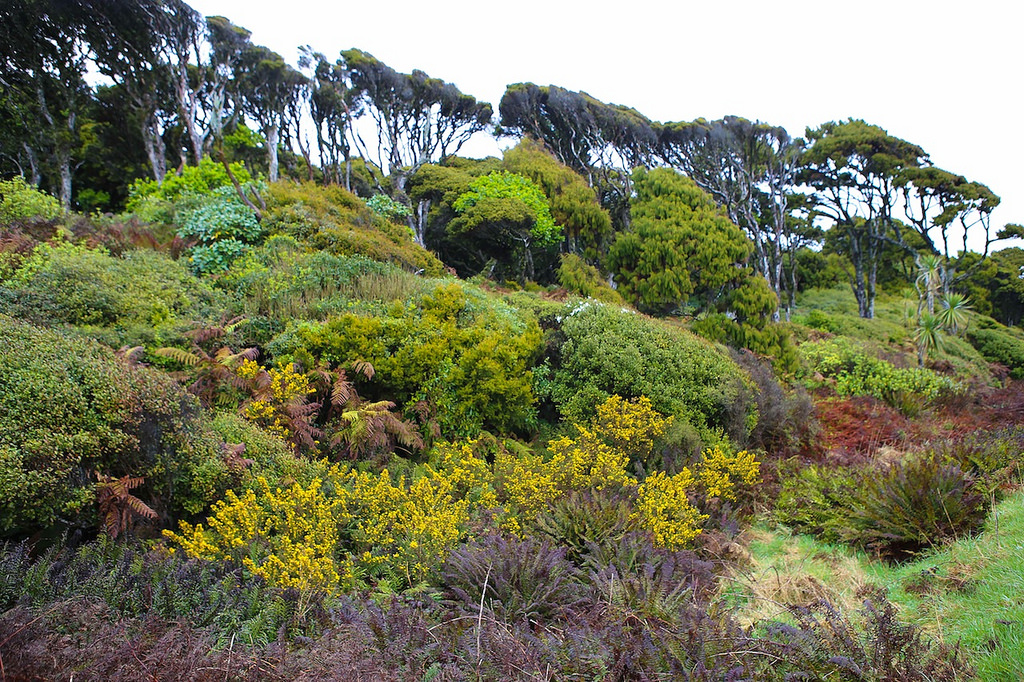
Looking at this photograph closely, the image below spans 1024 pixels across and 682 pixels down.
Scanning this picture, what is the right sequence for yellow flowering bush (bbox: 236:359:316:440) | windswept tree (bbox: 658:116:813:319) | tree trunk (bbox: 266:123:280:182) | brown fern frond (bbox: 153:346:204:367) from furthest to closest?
windswept tree (bbox: 658:116:813:319) → tree trunk (bbox: 266:123:280:182) → brown fern frond (bbox: 153:346:204:367) → yellow flowering bush (bbox: 236:359:316:440)

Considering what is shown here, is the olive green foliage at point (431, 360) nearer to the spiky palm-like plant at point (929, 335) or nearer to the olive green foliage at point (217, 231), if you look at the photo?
the olive green foliage at point (217, 231)

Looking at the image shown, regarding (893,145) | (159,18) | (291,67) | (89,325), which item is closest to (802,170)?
(893,145)

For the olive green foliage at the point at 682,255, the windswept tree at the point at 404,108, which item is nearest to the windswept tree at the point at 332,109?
the windswept tree at the point at 404,108

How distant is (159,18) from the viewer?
19.8 meters

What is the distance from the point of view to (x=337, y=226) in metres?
9.82

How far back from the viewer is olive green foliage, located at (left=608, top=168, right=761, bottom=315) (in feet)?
45.4

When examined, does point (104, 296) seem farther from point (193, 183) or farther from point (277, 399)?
point (193, 183)

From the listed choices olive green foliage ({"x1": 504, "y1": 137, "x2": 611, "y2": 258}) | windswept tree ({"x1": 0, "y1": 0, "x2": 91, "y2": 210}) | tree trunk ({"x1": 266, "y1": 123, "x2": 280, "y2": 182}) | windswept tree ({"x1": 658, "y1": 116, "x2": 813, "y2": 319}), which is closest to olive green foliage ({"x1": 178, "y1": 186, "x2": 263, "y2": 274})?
olive green foliage ({"x1": 504, "y1": 137, "x2": 611, "y2": 258})

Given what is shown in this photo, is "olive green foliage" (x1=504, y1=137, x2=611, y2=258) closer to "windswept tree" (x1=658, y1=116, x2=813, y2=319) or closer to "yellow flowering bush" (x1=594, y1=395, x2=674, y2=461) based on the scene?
"windswept tree" (x1=658, y1=116, x2=813, y2=319)

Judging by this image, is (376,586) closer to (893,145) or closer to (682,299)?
(682,299)

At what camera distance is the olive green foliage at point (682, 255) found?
13828 mm

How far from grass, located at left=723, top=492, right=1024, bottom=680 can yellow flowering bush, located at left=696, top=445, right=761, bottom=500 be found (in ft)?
2.07

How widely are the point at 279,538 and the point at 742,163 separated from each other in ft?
91.2

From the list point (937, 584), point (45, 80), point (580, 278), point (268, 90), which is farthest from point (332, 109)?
point (937, 584)
